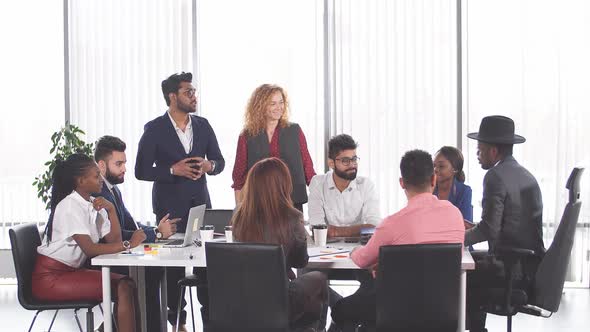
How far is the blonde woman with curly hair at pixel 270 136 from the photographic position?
18.7ft

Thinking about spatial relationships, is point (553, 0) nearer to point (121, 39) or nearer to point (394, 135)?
point (394, 135)

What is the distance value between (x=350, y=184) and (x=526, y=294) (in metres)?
1.35

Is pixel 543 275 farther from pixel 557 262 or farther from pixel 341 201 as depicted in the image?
pixel 341 201

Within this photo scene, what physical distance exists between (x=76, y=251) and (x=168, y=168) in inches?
46.7

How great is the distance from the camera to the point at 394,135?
7410 mm

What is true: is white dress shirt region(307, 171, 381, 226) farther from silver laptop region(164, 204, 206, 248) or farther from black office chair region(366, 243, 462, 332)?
black office chair region(366, 243, 462, 332)

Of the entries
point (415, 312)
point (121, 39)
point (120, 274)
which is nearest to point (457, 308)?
point (415, 312)

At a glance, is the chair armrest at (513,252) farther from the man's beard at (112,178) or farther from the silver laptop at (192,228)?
the man's beard at (112,178)

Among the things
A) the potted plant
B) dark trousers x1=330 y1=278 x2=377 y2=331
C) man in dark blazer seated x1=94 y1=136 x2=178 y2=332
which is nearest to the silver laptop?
man in dark blazer seated x1=94 y1=136 x2=178 y2=332

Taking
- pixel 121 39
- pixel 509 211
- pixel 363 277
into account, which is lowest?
pixel 363 277

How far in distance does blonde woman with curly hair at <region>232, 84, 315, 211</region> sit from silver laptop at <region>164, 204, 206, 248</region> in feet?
3.47

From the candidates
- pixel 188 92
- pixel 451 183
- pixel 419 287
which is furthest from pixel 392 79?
pixel 419 287

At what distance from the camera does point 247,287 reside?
12.2 ft

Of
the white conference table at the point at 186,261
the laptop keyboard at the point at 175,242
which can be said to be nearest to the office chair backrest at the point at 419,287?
the white conference table at the point at 186,261
